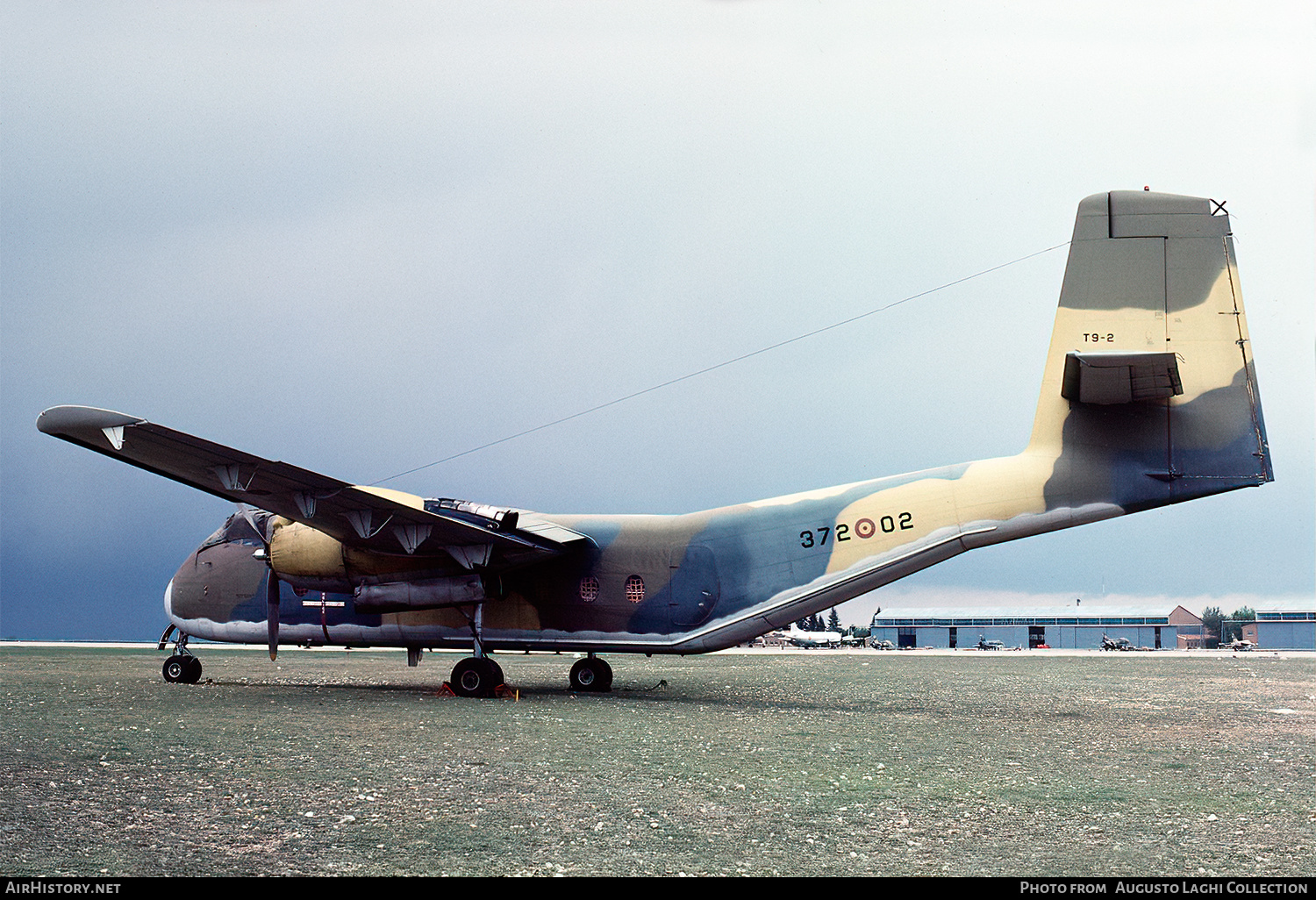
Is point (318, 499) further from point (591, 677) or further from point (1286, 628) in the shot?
point (1286, 628)

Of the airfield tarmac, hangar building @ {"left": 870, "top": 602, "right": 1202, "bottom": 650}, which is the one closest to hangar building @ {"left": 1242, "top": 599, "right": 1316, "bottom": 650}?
hangar building @ {"left": 870, "top": 602, "right": 1202, "bottom": 650}

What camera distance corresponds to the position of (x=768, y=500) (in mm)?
18344

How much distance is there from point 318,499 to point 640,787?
378 inches

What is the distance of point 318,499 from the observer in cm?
1680

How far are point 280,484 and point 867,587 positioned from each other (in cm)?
904

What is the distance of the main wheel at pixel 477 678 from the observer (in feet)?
58.4

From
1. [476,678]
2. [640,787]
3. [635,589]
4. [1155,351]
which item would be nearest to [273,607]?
[476,678]

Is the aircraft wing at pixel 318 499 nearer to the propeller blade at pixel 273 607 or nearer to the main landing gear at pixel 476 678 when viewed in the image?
the main landing gear at pixel 476 678

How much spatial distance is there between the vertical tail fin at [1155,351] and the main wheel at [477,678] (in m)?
9.07

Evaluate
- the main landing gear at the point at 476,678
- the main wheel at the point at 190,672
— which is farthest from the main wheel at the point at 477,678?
the main wheel at the point at 190,672

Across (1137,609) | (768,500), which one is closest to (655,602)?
(768,500)

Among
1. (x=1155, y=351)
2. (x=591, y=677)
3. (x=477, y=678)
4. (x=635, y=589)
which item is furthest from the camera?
(x=591, y=677)

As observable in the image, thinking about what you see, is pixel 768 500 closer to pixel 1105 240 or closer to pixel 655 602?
pixel 655 602
